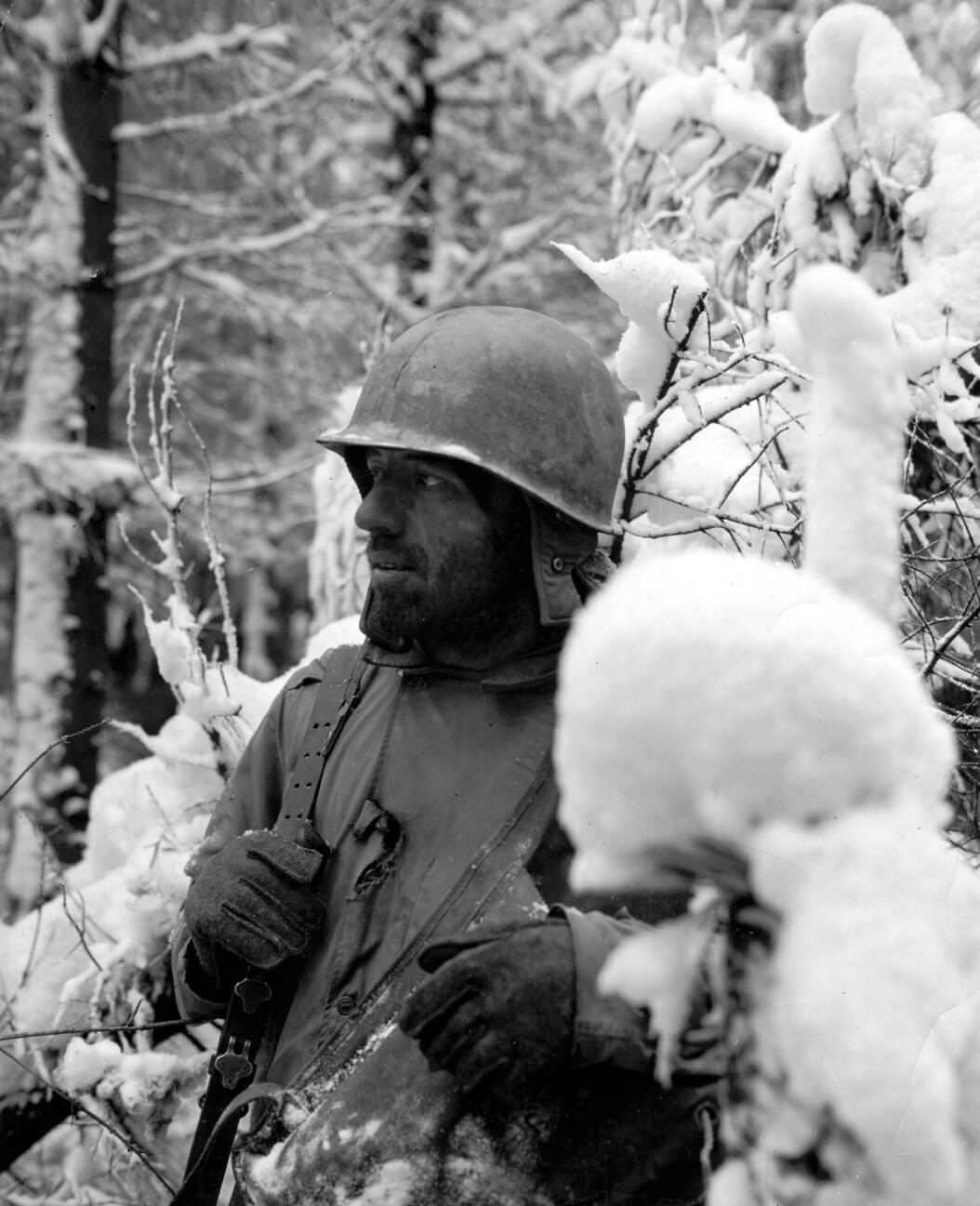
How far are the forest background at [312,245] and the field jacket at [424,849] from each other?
829mm

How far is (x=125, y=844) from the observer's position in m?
4.50

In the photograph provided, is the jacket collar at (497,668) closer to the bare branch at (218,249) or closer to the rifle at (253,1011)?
the rifle at (253,1011)

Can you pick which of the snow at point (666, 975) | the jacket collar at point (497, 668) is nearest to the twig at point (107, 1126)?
the jacket collar at point (497, 668)

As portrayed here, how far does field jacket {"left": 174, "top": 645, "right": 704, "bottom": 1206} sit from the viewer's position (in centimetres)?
195

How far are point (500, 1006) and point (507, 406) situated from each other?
973 millimetres

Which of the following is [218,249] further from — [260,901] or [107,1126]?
[260,901]

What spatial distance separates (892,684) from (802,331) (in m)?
0.39

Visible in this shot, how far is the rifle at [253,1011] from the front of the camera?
230 centimetres

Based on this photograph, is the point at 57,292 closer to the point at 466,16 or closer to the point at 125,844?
the point at 125,844

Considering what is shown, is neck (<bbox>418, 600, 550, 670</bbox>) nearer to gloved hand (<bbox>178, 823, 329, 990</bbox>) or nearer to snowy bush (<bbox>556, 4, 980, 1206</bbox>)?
gloved hand (<bbox>178, 823, 329, 990</bbox>)

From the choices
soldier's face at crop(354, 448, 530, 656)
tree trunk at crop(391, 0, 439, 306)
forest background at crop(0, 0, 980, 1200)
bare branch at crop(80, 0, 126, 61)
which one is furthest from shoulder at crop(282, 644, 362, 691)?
tree trunk at crop(391, 0, 439, 306)

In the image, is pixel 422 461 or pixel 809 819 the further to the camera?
pixel 422 461

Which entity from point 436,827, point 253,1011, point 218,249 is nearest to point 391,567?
point 436,827

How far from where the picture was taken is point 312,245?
9.93 metres
